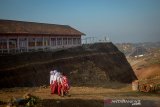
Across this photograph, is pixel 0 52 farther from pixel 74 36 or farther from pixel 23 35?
pixel 74 36

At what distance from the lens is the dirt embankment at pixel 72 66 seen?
1092 inches

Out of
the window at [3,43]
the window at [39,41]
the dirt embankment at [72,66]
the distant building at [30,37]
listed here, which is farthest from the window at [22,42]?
the window at [3,43]

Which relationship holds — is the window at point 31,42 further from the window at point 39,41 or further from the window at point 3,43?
the window at point 3,43

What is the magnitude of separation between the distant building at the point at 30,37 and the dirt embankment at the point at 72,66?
7.38 ft

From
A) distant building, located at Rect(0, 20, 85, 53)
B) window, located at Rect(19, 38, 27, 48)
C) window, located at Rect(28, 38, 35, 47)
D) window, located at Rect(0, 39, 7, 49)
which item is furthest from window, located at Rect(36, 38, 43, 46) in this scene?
window, located at Rect(0, 39, 7, 49)

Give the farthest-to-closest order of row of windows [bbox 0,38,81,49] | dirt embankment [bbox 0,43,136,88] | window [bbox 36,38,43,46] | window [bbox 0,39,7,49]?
window [bbox 36,38,43,46] → row of windows [bbox 0,38,81,49] → window [bbox 0,39,7,49] → dirt embankment [bbox 0,43,136,88]

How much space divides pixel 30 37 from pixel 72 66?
6837mm

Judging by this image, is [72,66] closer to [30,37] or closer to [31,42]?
[31,42]

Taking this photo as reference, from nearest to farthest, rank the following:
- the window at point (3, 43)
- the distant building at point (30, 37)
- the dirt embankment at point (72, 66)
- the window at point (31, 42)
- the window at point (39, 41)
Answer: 1. the dirt embankment at point (72, 66)
2. the window at point (3, 43)
3. the distant building at point (30, 37)
4. the window at point (31, 42)
5. the window at point (39, 41)

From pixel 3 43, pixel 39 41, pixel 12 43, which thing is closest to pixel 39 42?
pixel 39 41

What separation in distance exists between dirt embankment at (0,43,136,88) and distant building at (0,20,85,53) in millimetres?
2251

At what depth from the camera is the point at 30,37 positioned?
120ft

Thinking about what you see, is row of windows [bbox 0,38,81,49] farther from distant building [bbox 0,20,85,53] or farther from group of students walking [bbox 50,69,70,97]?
group of students walking [bbox 50,69,70,97]

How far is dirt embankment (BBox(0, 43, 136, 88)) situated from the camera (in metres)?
27.7
